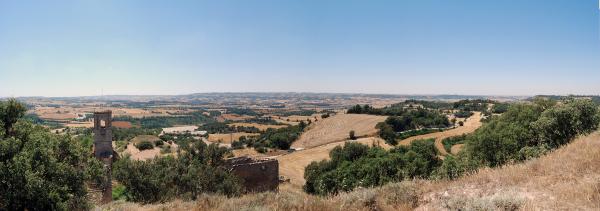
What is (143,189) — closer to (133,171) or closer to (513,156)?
(133,171)

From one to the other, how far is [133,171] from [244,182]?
8.37 meters

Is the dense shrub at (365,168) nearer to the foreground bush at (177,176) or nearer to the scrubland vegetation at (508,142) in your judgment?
the scrubland vegetation at (508,142)

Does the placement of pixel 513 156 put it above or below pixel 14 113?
below

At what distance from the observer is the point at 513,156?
71.8ft

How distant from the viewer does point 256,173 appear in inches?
1094

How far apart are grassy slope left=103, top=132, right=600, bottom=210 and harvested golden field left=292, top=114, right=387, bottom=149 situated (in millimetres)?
65801

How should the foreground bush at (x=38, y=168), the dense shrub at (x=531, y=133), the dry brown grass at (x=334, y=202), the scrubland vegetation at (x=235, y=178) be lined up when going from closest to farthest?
the dry brown grass at (x=334, y=202), the scrubland vegetation at (x=235, y=178), the foreground bush at (x=38, y=168), the dense shrub at (x=531, y=133)

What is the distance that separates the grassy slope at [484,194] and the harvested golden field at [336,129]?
216ft

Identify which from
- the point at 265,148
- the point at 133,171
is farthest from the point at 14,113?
the point at 265,148

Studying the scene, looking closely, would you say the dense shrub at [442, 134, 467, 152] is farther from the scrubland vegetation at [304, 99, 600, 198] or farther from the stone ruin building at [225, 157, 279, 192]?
the stone ruin building at [225, 157, 279, 192]

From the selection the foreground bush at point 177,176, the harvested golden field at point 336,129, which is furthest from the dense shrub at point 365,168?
the harvested golden field at point 336,129

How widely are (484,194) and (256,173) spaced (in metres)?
20.8

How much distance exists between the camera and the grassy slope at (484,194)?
24.1 ft

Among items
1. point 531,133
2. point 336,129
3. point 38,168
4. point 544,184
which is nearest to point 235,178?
point 38,168
